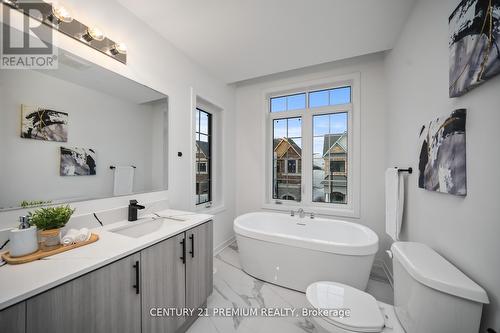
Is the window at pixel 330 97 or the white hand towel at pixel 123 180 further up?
the window at pixel 330 97

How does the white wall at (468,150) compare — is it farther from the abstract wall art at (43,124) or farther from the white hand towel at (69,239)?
the abstract wall art at (43,124)

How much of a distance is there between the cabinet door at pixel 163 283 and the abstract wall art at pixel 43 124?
3.05 feet

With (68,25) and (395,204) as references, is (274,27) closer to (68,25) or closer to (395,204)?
(68,25)

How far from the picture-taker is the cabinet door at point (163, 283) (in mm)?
1089

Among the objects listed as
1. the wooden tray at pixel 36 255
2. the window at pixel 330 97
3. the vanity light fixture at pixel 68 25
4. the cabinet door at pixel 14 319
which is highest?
the window at pixel 330 97

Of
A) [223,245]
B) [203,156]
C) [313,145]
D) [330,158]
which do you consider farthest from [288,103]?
[223,245]

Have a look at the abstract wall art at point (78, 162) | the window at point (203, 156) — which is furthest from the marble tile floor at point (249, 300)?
the abstract wall art at point (78, 162)

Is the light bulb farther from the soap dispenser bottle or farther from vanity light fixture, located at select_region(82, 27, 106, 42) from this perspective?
the soap dispenser bottle

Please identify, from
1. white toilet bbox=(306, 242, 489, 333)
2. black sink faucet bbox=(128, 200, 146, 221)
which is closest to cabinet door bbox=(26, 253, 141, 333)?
black sink faucet bbox=(128, 200, 146, 221)

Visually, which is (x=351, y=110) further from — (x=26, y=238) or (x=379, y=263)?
(x=26, y=238)

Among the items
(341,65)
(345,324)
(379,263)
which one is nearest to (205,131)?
(341,65)

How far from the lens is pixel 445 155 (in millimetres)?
1069

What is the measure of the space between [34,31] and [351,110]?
124 inches

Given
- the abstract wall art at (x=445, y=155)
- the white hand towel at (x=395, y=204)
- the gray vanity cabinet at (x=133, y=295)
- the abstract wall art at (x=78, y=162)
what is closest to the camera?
the gray vanity cabinet at (x=133, y=295)
